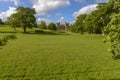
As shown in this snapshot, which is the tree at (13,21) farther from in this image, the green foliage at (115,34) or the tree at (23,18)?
the green foliage at (115,34)

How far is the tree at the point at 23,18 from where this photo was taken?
81.5m

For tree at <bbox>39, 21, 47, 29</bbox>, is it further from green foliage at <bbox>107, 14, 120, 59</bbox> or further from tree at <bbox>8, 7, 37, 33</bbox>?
green foliage at <bbox>107, 14, 120, 59</bbox>

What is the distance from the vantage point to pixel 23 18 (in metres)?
83.4

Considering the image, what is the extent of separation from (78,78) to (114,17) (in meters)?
5.41

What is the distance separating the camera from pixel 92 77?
12375mm

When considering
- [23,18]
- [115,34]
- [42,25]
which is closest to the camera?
[115,34]

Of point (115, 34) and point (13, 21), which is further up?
point (13, 21)

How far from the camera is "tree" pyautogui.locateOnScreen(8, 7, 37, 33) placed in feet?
267

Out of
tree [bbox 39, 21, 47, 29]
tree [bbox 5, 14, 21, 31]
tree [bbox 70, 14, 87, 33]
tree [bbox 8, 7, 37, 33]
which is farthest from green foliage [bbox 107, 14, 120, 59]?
tree [bbox 39, 21, 47, 29]

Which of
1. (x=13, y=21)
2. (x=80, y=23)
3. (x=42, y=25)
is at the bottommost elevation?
(x=42, y=25)

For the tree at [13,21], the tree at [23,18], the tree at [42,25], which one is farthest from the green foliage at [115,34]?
the tree at [42,25]

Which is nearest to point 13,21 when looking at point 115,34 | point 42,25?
point 42,25

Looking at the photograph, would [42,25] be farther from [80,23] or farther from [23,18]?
[80,23]

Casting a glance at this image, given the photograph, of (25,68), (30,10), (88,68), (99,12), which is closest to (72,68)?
(88,68)
